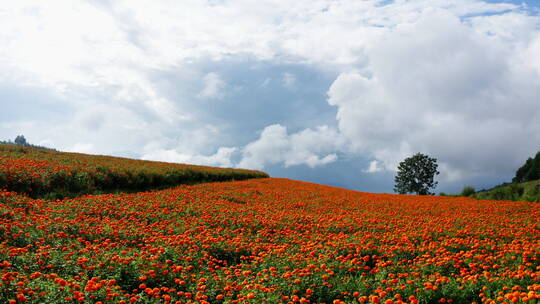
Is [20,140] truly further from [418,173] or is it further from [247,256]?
[247,256]

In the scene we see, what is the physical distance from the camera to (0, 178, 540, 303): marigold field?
18.7ft

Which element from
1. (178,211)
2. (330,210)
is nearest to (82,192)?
(178,211)

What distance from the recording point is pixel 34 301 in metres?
4.93

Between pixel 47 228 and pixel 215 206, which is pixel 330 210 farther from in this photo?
pixel 47 228

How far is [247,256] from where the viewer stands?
838 centimetres

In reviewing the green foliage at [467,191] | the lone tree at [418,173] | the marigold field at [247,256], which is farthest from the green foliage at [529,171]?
the marigold field at [247,256]

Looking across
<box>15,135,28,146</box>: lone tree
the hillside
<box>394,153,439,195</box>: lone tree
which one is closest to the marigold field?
the hillside

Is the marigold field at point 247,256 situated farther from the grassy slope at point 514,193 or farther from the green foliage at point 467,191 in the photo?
the green foliage at point 467,191

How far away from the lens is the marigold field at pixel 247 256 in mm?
5707

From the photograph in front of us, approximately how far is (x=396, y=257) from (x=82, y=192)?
14.9 metres

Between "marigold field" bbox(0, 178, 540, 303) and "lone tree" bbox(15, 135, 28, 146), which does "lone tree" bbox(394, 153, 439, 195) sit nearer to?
"marigold field" bbox(0, 178, 540, 303)

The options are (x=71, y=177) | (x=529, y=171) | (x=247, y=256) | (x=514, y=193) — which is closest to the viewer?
(x=247, y=256)

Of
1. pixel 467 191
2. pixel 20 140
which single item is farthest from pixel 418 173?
pixel 20 140

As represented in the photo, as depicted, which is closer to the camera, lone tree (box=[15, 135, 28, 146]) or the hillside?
the hillside
